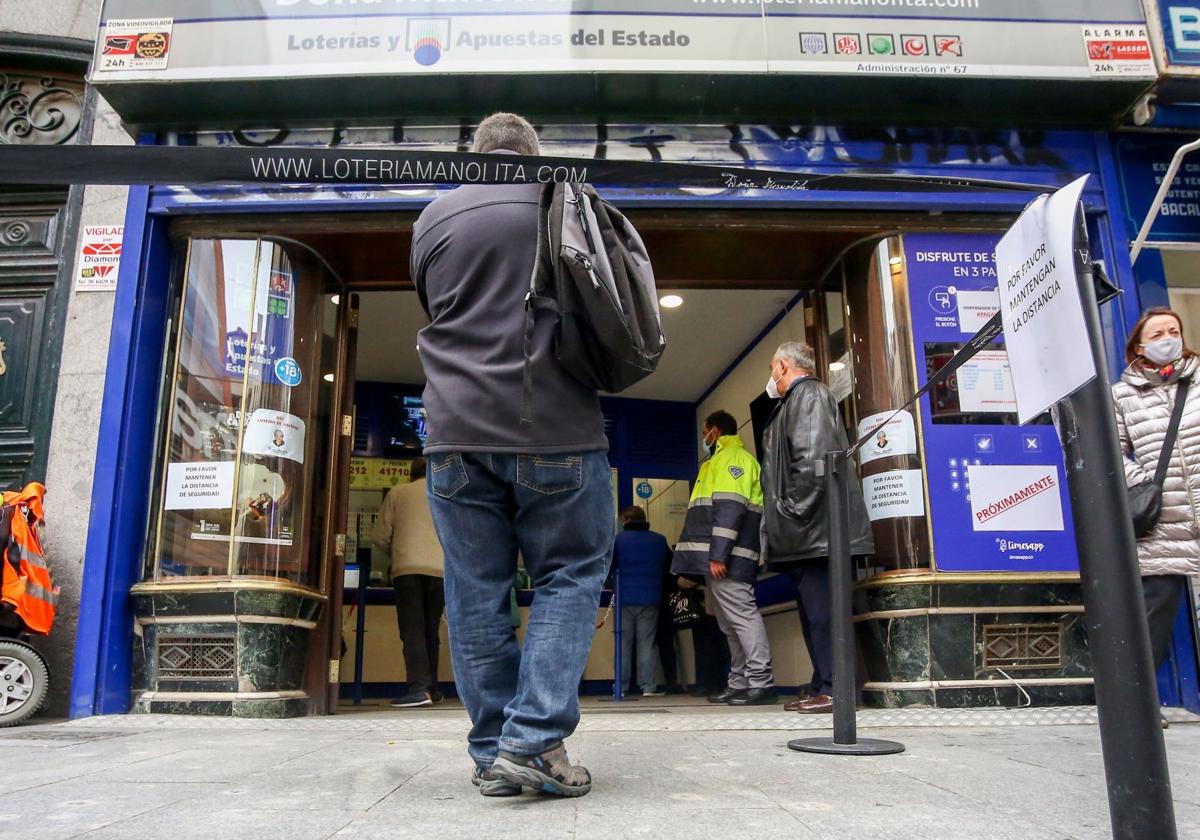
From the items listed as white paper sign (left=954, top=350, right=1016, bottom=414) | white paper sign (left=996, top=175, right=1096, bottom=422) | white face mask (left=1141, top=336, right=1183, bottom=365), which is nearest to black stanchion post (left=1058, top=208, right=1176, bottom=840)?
white paper sign (left=996, top=175, right=1096, bottom=422)

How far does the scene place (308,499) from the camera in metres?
5.30

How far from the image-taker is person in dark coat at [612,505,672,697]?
25.5 ft

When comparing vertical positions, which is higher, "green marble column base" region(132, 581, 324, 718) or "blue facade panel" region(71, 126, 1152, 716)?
"blue facade panel" region(71, 126, 1152, 716)

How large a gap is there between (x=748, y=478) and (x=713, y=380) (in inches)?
137

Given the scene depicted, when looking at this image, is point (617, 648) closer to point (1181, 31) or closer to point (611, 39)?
point (611, 39)

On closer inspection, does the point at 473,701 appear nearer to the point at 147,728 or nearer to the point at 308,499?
the point at 147,728

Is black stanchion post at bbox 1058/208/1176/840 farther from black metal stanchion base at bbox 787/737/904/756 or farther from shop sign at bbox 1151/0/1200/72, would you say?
shop sign at bbox 1151/0/1200/72

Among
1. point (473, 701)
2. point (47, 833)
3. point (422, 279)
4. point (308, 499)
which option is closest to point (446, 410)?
point (422, 279)

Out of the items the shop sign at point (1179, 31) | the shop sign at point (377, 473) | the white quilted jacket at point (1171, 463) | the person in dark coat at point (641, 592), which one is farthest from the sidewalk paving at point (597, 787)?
the shop sign at point (377, 473)

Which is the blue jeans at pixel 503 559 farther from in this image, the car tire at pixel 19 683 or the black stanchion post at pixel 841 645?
the car tire at pixel 19 683

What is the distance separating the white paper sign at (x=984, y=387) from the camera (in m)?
5.06

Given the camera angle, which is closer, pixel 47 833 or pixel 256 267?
pixel 47 833

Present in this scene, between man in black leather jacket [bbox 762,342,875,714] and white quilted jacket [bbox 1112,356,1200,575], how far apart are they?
4.23 ft

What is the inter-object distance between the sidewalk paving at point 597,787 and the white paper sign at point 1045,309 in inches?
36.0
